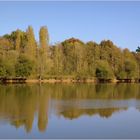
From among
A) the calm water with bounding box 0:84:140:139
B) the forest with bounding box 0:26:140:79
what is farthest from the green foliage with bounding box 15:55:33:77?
the calm water with bounding box 0:84:140:139

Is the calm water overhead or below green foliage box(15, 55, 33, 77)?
below

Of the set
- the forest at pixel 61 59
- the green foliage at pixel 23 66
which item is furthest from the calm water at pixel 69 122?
the forest at pixel 61 59

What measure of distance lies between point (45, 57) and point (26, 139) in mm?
37359

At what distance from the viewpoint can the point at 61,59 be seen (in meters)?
51.6

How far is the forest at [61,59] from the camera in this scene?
4566 centimetres

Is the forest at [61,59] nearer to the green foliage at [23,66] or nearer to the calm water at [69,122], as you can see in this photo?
the green foliage at [23,66]

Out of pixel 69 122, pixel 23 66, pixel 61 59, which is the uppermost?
pixel 61 59

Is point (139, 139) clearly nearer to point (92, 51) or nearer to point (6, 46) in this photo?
point (6, 46)

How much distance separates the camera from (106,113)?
1619 centimetres

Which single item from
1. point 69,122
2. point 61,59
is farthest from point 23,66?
point 69,122

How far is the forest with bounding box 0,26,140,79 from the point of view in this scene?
45.7 meters

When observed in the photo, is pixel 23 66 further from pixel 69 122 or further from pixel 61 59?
pixel 69 122

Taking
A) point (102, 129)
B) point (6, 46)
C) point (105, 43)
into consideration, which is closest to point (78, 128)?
point (102, 129)

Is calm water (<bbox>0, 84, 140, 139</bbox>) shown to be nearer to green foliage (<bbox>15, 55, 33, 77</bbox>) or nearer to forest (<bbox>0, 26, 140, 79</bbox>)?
green foliage (<bbox>15, 55, 33, 77</bbox>)
